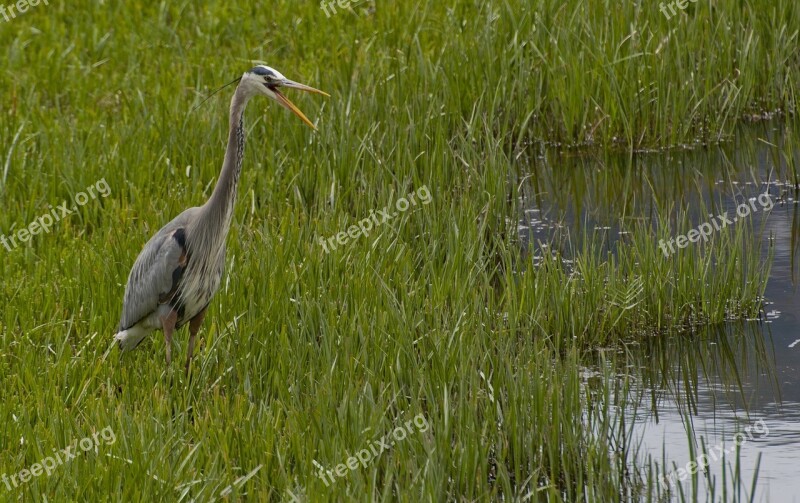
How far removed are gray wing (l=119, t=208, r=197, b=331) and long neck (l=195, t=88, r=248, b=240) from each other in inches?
7.0

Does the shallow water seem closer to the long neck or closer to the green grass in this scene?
the green grass

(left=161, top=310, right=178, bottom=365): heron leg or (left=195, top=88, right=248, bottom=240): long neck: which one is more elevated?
(left=195, top=88, right=248, bottom=240): long neck

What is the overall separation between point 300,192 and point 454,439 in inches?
119

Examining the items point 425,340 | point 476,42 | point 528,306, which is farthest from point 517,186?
point 425,340

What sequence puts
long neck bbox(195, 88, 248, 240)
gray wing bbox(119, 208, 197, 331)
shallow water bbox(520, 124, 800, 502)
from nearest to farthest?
1. shallow water bbox(520, 124, 800, 502)
2. long neck bbox(195, 88, 248, 240)
3. gray wing bbox(119, 208, 197, 331)

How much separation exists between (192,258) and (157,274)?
0.63 feet

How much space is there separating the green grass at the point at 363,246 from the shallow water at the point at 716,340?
12 cm

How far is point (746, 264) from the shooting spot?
268 inches

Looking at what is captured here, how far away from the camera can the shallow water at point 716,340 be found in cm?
507

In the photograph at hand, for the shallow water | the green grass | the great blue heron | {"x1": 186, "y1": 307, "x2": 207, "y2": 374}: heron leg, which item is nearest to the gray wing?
the great blue heron

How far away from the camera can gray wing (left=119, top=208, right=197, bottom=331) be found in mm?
5758

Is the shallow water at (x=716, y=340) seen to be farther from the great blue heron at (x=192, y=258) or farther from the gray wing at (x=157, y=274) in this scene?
the gray wing at (x=157, y=274)

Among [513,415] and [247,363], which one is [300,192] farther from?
[513,415]

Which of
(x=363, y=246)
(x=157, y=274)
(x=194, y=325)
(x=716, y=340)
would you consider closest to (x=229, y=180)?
(x=157, y=274)
